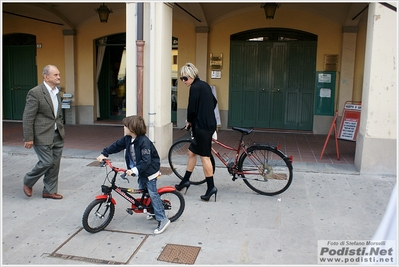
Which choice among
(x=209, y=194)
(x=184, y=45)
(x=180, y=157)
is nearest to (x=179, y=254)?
(x=209, y=194)

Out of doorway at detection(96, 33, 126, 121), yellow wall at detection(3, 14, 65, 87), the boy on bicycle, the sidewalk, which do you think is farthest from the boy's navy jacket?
yellow wall at detection(3, 14, 65, 87)

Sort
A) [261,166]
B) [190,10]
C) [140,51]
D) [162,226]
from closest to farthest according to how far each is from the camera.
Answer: [162,226] → [261,166] → [140,51] → [190,10]

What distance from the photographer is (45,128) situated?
4.81 m

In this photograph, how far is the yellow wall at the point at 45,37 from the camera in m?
11.9

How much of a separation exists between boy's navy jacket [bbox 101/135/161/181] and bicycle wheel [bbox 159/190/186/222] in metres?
0.38

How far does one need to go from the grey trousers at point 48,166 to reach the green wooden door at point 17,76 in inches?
321

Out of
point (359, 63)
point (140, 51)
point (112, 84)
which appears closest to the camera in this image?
point (140, 51)

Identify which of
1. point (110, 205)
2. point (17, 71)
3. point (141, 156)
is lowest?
point (110, 205)

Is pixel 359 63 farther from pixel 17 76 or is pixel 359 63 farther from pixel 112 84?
pixel 17 76

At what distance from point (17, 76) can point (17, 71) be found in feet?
0.52

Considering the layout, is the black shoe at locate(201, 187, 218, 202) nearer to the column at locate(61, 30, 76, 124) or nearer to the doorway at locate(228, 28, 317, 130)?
the doorway at locate(228, 28, 317, 130)

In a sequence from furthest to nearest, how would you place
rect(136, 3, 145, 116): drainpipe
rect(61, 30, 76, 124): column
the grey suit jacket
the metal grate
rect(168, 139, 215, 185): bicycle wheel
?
rect(61, 30, 76, 124): column
rect(136, 3, 145, 116): drainpipe
rect(168, 139, 215, 185): bicycle wheel
the grey suit jacket
the metal grate

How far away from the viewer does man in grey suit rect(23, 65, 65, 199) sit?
4688 millimetres

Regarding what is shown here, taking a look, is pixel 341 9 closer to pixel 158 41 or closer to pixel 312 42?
pixel 312 42
